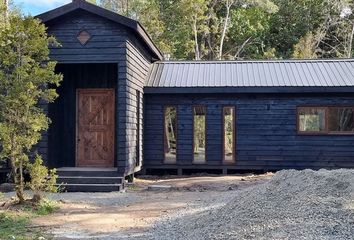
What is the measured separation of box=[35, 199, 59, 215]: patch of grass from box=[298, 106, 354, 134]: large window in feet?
26.4

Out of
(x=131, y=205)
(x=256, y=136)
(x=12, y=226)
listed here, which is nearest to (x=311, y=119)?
(x=256, y=136)

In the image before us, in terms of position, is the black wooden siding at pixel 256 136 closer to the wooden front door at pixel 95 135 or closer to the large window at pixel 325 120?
the large window at pixel 325 120

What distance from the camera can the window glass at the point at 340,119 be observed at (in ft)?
43.8

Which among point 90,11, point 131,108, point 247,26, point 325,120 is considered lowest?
point 325,120

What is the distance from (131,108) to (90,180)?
221cm

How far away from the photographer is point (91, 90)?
41.6 feet

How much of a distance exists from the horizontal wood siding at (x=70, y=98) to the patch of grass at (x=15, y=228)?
5.10m

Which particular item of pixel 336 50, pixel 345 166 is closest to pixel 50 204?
pixel 345 166

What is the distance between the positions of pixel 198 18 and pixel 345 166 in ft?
61.0

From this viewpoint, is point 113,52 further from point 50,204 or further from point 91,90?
point 50,204

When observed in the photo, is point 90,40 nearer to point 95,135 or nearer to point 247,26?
point 95,135

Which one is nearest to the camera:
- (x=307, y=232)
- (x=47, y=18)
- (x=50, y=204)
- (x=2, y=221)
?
(x=307, y=232)

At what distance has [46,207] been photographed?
25.8 ft

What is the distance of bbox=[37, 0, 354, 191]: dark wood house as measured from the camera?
11977 millimetres
